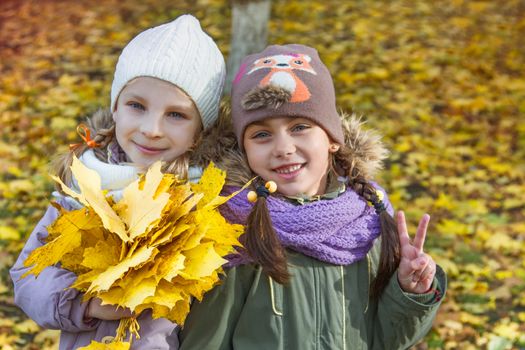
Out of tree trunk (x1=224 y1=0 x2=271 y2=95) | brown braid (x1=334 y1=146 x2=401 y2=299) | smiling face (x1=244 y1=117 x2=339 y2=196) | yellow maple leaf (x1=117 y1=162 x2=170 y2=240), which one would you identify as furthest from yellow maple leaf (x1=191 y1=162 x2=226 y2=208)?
tree trunk (x1=224 y1=0 x2=271 y2=95)

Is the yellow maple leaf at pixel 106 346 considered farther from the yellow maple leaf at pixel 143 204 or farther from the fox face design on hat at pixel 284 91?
the fox face design on hat at pixel 284 91

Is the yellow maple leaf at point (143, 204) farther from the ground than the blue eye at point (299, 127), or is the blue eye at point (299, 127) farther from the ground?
the blue eye at point (299, 127)

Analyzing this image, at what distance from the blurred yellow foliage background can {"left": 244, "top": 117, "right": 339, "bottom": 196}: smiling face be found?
172 cm

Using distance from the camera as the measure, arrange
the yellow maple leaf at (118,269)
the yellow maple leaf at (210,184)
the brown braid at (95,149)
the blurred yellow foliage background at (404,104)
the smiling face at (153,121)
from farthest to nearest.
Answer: the blurred yellow foliage background at (404,104) < the brown braid at (95,149) < the smiling face at (153,121) < the yellow maple leaf at (210,184) < the yellow maple leaf at (118,269)

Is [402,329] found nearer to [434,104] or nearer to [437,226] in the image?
[437,226]

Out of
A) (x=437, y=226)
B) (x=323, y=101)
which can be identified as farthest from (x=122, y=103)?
(x=437, y=226)

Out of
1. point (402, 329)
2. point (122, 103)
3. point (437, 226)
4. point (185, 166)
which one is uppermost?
point (122, 103)

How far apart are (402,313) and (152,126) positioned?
1.15 m

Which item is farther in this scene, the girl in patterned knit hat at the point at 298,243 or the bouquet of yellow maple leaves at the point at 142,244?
the girl in patterned knit hat at the point at 298,243

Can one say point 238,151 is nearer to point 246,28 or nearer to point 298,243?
point 298,243

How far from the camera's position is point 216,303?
2.66 meters

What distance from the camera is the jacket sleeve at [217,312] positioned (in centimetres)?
266

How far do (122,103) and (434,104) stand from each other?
429 cm

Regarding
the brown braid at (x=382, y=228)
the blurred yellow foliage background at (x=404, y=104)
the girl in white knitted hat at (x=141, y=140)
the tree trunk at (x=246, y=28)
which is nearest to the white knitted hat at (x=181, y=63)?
the girl in white knitted hat at (x=141, y=140)
